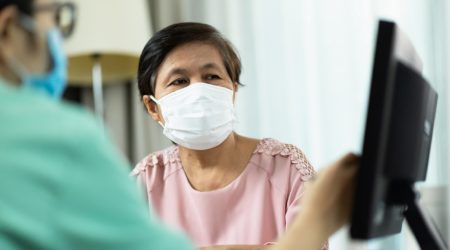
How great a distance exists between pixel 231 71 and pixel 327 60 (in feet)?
2.36

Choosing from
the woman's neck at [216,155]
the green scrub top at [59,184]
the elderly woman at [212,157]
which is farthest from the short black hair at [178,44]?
the green scrub top at [59,184]

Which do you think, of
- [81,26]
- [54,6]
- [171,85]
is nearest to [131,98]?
[81,26]

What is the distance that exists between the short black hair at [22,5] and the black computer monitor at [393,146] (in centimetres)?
40

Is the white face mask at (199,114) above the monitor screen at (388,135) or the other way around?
the other way around

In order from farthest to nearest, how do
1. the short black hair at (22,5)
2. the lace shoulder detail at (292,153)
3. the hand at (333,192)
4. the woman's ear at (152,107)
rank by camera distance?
1. the woman's ear at (152,107)
2. the lace shoulder detail at (292,153)
3. the hand at (333,192)
4. the short black hair at (22,5)

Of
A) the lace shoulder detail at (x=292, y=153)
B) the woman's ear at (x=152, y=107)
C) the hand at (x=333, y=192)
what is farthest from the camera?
the woman's ear at (x=152, y=107)

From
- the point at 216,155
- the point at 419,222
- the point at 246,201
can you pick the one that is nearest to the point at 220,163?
the point at 216,155

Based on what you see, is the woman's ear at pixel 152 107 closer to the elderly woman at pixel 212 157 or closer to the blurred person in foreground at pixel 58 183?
the elderly woman at pixel 212 157

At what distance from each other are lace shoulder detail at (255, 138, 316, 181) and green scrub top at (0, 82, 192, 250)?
91 cm

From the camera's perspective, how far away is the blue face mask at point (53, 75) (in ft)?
2.32

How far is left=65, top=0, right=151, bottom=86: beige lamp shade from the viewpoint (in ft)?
7.21

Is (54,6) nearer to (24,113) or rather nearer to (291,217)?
(24,113)

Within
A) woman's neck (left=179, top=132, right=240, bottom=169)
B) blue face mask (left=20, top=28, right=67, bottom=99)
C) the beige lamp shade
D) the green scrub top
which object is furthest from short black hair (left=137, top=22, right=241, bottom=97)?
the green scrub top

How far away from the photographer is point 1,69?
0.67 meters
